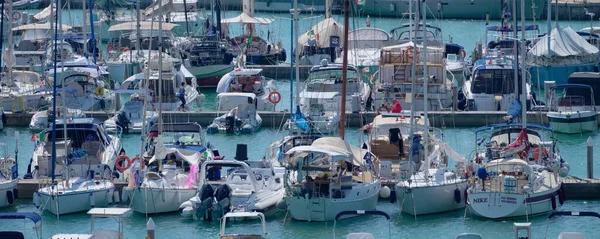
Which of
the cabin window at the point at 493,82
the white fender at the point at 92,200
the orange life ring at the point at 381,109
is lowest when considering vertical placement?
the white fender at the point at 92,200

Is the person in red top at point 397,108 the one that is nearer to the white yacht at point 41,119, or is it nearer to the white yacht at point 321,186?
the white yacht at point 321,186

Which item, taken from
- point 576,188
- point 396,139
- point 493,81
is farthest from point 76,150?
point 493,81

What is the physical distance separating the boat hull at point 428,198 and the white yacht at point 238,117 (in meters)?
15.4

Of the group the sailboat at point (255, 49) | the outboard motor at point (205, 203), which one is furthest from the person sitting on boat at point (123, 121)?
the outboard motor at point (205, 203)

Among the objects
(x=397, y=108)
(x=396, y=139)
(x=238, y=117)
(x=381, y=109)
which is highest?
(x=397, y=108)

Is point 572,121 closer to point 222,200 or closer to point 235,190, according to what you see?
point 235,190

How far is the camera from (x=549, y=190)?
4219 centimetres

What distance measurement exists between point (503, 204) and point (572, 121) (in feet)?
49.3

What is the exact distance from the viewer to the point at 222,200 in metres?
41.4

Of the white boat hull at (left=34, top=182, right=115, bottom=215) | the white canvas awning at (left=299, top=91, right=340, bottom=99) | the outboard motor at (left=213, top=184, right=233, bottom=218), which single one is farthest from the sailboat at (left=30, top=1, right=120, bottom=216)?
the white canvas awning at (left=299, top=91, right=340, bottom=99)

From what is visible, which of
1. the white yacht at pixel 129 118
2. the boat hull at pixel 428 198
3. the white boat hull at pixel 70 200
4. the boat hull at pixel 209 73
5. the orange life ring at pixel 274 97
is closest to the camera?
the boat hull at pixel 428 198

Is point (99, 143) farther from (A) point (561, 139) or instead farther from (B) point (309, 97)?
(A) point (561, 139)

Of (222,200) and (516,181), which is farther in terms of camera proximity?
(516,181)

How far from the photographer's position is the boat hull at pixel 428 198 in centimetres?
4203
